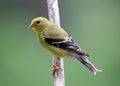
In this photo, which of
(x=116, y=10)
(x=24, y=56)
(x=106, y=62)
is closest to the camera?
(x=106, y=62)

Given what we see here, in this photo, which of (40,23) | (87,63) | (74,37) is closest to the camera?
(87,63)

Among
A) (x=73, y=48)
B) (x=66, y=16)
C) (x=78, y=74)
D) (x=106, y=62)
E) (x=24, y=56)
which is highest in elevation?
(x=66, y=16)

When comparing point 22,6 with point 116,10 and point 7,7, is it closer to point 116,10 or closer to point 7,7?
point 7,7

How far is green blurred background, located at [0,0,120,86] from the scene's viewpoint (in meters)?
9.54

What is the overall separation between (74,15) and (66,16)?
20cm

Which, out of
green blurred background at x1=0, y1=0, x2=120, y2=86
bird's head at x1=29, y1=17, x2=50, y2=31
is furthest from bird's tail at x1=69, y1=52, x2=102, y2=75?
green blurred background at x1=0, y1=0, x2=120, y2=86

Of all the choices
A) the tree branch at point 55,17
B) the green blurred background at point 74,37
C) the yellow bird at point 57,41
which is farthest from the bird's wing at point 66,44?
the green blurred background at point 74,37

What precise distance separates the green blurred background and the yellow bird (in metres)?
3.13

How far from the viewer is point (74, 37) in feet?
37.7

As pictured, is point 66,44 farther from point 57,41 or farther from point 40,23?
point 40,23

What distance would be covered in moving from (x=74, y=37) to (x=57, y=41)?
6007 mm

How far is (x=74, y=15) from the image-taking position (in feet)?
47.9

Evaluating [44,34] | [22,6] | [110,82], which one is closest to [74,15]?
[22,6]

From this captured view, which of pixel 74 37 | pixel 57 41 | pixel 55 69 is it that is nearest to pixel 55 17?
pixel 57 41
